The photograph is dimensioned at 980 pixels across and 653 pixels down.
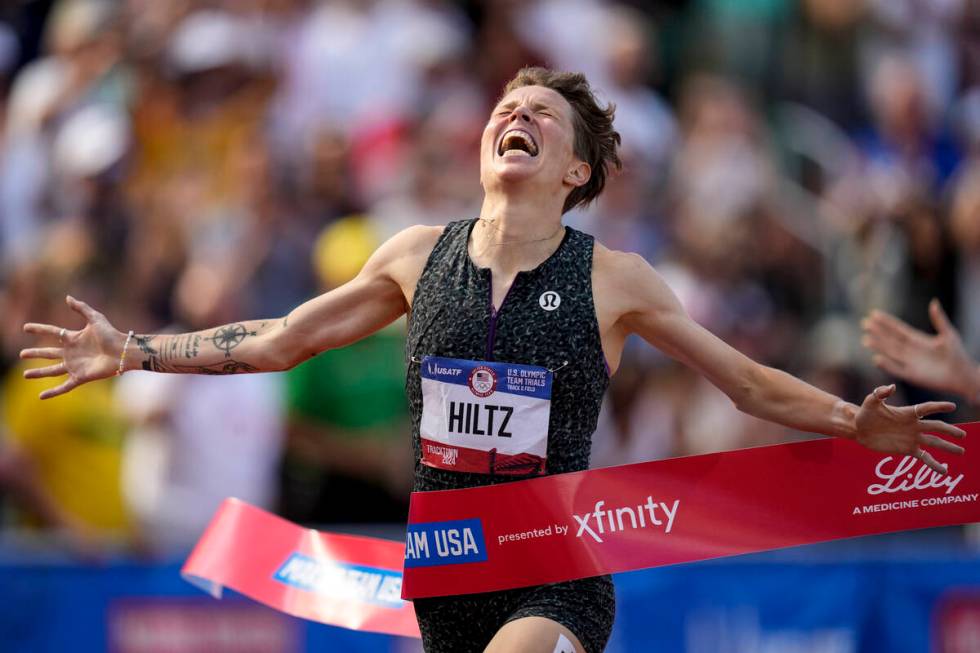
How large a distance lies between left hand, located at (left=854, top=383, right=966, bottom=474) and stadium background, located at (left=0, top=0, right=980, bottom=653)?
9.35ft

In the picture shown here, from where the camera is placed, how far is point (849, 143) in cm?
1150

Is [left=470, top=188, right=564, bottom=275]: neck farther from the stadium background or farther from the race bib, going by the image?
the stadium background

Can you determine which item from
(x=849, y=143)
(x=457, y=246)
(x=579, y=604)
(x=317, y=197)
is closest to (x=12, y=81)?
(x=317, y=197)

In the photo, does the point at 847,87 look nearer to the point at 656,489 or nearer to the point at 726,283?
the point at 726,283

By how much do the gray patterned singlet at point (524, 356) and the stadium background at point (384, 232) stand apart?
2.90m

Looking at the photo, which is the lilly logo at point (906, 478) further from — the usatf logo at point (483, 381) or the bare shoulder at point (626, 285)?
the usatf logo at point (483, 381)

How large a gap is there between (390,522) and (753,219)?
11.9 ft

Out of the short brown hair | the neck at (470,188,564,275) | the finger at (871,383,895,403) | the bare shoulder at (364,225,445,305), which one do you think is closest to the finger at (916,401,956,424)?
the finger at (871,383,895,403)

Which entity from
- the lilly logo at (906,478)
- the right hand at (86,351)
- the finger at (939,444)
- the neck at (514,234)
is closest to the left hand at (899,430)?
the finger at (939,444)

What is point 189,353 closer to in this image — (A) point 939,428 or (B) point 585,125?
(B) point 585,125

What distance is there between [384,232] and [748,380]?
16.3 ft

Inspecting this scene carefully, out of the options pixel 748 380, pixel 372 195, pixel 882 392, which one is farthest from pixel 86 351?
pixel 372 195

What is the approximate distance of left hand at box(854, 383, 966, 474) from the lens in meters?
5.19

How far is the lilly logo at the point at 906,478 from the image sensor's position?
18.2 ft
